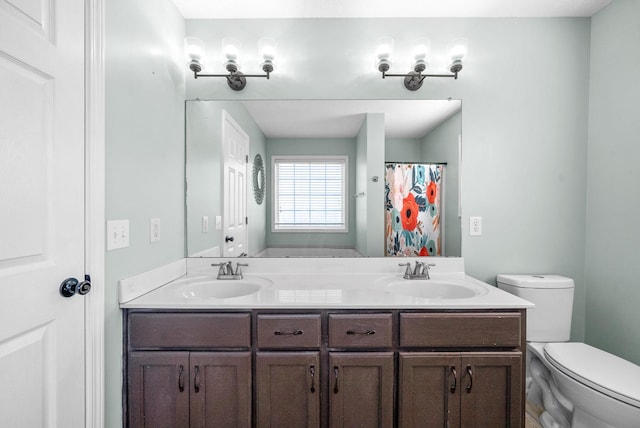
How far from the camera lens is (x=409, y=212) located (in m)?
1.83

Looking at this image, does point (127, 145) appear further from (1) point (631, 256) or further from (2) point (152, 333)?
(1) point (631, 256)

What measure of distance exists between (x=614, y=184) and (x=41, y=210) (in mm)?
2659

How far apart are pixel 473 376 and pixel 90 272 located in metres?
1.59

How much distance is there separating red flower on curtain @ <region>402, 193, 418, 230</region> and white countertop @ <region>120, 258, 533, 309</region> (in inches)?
8.8

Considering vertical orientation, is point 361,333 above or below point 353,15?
below

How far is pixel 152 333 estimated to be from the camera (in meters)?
1.25

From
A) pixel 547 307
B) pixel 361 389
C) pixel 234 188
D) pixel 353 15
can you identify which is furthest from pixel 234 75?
pixel 547 307

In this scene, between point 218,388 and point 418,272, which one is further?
point 418,272

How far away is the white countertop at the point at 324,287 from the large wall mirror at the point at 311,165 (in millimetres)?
81

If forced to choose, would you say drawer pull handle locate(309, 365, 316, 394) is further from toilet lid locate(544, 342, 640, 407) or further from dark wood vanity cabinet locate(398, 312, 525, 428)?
toilet lid locate(544, 342, 640, 407)

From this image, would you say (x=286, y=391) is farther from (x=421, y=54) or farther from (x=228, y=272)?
(x=421, y=54)

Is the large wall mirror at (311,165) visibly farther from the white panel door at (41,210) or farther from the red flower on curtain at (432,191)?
the white panel door at (41,210)

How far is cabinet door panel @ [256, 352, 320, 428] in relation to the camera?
1241 millimetres

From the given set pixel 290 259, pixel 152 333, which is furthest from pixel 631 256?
pixel 152 333
